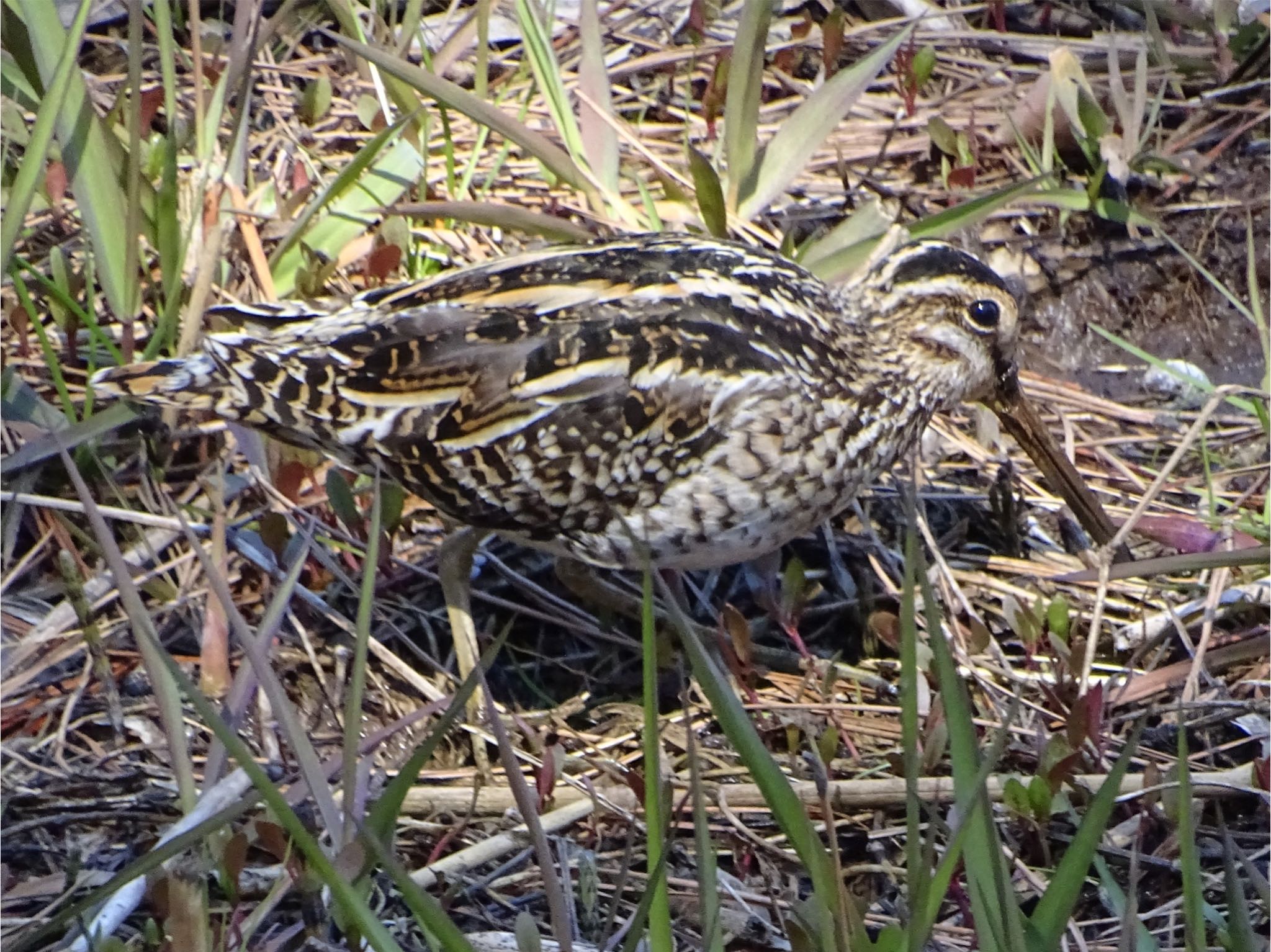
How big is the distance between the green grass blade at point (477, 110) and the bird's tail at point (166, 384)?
76 cm

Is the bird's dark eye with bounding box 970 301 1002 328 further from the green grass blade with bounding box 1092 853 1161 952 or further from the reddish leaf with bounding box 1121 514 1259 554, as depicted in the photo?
the green grass blade with bounding box 1092 853 1161 952

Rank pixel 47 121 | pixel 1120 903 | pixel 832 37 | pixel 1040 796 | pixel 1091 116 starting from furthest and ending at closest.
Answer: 1. pixel 832 37
2. pixel 1091 116
3. pixel 47 121
4. pixel 1040 796
5. pixel 1120 903

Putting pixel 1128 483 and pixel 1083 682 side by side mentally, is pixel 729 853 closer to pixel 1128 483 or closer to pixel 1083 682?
pixel 1083 682

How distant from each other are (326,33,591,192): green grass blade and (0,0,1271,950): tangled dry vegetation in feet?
0.04

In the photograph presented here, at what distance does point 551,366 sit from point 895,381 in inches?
30.4

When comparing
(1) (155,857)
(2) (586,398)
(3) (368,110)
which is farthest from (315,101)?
(1) (155,857)

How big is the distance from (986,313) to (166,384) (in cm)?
167

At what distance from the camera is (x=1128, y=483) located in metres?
3.56

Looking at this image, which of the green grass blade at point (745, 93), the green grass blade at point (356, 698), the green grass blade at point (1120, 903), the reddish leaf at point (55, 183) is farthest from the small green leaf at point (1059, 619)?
the reddish leaf at point (55, 183)

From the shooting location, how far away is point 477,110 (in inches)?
133

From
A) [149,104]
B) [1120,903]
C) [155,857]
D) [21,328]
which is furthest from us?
[149,104]

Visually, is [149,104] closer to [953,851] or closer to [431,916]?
[431,916]

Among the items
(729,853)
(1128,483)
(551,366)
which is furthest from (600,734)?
(1128,483)

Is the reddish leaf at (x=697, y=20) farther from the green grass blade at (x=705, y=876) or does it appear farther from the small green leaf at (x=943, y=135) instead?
the green grass blade at (x=705, y=876)
